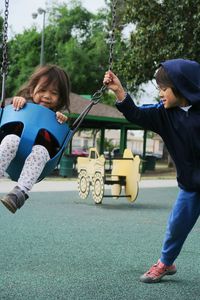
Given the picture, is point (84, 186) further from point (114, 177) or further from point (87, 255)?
point (87, 255)

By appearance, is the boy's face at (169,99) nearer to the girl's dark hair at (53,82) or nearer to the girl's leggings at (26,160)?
the girl's dark hair at (53,82)

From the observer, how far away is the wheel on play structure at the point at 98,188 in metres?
9.07

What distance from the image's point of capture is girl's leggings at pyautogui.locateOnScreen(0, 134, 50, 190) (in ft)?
10.6

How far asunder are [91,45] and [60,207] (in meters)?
30.8

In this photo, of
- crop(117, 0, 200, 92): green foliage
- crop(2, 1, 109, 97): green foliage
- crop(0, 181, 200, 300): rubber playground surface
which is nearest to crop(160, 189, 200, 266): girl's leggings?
crop(0, 181, 200, 300): rubber playground surface

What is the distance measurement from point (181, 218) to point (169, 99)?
87 cm

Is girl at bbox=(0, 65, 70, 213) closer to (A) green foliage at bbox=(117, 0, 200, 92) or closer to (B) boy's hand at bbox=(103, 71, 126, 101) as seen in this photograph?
(B) boy's hand at bbox=(103, 71, 126, 101)

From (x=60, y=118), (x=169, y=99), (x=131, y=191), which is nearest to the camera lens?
(x=60, y=118)

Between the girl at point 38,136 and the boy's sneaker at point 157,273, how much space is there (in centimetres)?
117

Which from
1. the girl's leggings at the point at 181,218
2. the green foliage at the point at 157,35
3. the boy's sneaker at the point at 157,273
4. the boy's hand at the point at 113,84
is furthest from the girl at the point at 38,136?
the green foliage at the point at 157,35

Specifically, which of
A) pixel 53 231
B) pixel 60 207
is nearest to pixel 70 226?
pixel 53 231

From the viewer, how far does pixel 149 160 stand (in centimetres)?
2417

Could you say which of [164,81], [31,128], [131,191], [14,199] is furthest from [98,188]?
[14,199]

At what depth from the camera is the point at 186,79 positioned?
3.38m
